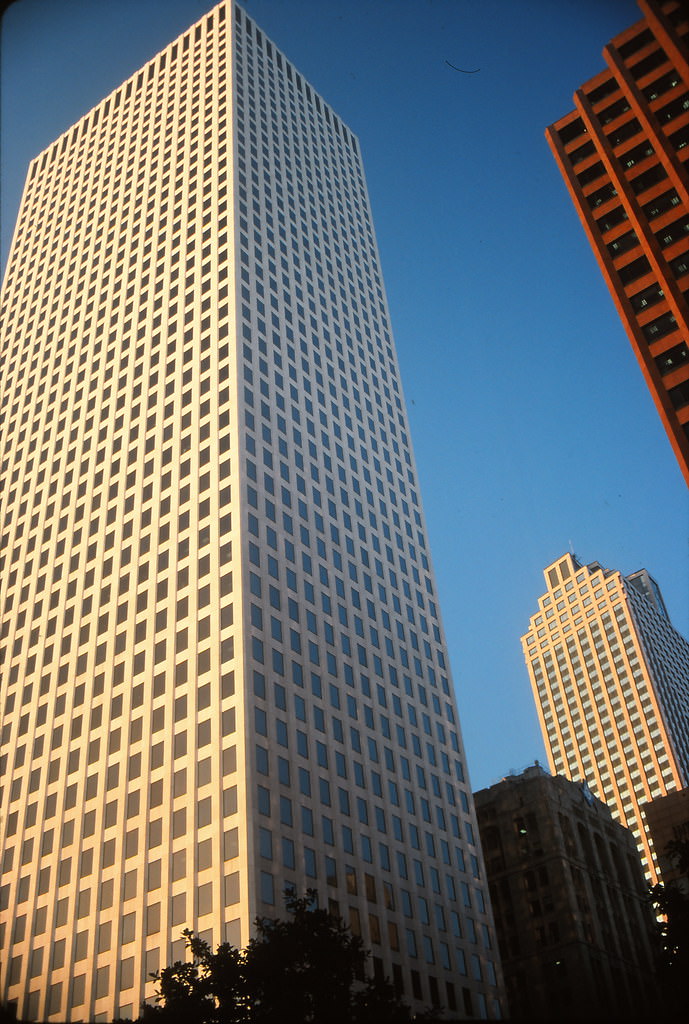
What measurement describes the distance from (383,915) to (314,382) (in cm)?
5632

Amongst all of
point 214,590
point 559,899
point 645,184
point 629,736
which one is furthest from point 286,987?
point 629,736

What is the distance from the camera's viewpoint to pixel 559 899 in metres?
105

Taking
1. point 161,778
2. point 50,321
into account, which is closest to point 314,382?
point 50,321

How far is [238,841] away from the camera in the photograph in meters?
69.9

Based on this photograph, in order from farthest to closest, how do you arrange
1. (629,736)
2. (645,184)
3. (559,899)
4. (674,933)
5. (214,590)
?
(629,736) < (559,899) < (214,590) < (645,184) < (674,933)

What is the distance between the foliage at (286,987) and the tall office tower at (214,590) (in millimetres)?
21038

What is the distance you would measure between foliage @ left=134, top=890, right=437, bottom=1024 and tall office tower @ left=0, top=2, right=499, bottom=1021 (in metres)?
21.0

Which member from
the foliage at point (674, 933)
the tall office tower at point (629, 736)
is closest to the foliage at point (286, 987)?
the foliage at point (674, 933)

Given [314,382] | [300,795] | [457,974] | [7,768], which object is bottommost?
[457,974]

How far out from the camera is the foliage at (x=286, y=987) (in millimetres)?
42219

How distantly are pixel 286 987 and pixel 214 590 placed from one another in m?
43.5

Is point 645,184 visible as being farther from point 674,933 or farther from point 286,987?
point 286,987

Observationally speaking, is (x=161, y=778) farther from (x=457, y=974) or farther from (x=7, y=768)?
(x=457, y=974)

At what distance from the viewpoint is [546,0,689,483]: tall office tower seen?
66750 millimetres
